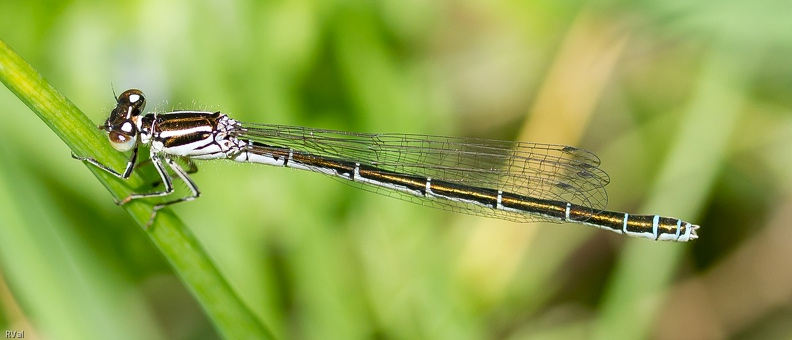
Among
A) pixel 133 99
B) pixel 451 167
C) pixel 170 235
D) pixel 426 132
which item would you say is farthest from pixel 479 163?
pixel 170 235

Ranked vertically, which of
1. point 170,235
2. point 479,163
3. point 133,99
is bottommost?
point 170,235

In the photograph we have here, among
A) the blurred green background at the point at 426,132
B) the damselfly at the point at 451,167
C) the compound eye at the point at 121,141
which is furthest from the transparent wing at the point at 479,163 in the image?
the compound eye at the point at 121,141

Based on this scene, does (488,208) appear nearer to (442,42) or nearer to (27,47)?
(442,42)

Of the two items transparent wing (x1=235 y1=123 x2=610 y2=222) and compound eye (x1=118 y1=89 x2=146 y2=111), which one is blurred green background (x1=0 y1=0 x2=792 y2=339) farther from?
transparent wing (x1=235 y1=123 x2=610 y2=222)

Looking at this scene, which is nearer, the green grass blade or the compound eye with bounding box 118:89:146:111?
the green grass blade

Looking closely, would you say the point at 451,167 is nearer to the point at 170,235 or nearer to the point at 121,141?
the point at 121,141

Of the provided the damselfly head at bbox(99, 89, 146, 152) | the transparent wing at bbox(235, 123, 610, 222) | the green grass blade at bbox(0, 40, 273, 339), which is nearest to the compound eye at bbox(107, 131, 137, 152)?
the damselfly head at bbox(99, 89, 146, 152)

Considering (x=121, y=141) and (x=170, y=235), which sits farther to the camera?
(x=121, y=141)

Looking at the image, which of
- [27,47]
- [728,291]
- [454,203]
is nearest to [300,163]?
[454,203]
